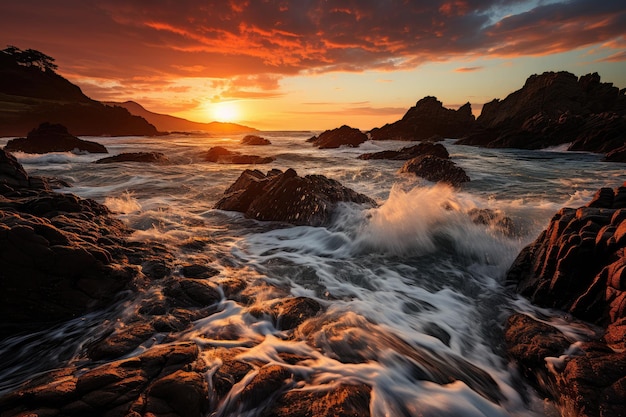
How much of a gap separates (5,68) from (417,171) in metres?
129

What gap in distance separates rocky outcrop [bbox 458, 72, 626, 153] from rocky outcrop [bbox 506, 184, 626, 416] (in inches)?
1530

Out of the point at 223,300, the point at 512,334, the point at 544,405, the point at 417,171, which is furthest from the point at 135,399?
the point at 417,171

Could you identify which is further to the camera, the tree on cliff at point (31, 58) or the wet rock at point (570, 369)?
the tree on cliff at point (31, 58)

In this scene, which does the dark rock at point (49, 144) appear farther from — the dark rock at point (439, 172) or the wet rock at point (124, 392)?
the wet rock at point (124, 392)

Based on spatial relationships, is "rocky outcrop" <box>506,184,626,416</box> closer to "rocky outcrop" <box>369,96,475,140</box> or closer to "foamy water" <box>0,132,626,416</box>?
"foamy water" <box>0,132,626,416</box>

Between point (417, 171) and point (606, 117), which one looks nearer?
point (417, 171)

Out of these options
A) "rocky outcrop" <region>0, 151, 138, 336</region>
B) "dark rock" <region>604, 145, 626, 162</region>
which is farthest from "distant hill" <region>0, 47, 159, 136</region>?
"dark rock" <region>604, 145, 626, 162</region>

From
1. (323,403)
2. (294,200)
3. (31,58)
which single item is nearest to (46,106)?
(31,58)

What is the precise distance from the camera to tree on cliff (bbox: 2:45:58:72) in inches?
3750

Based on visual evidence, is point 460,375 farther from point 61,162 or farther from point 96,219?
point 61,162

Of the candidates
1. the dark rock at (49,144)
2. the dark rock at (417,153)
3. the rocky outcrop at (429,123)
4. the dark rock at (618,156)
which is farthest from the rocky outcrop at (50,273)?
the rocky outcrop at (429,123)

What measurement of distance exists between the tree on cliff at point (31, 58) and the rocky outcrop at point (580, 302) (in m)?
140

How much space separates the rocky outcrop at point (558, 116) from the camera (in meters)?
35.7

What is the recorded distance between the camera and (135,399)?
2.59m
